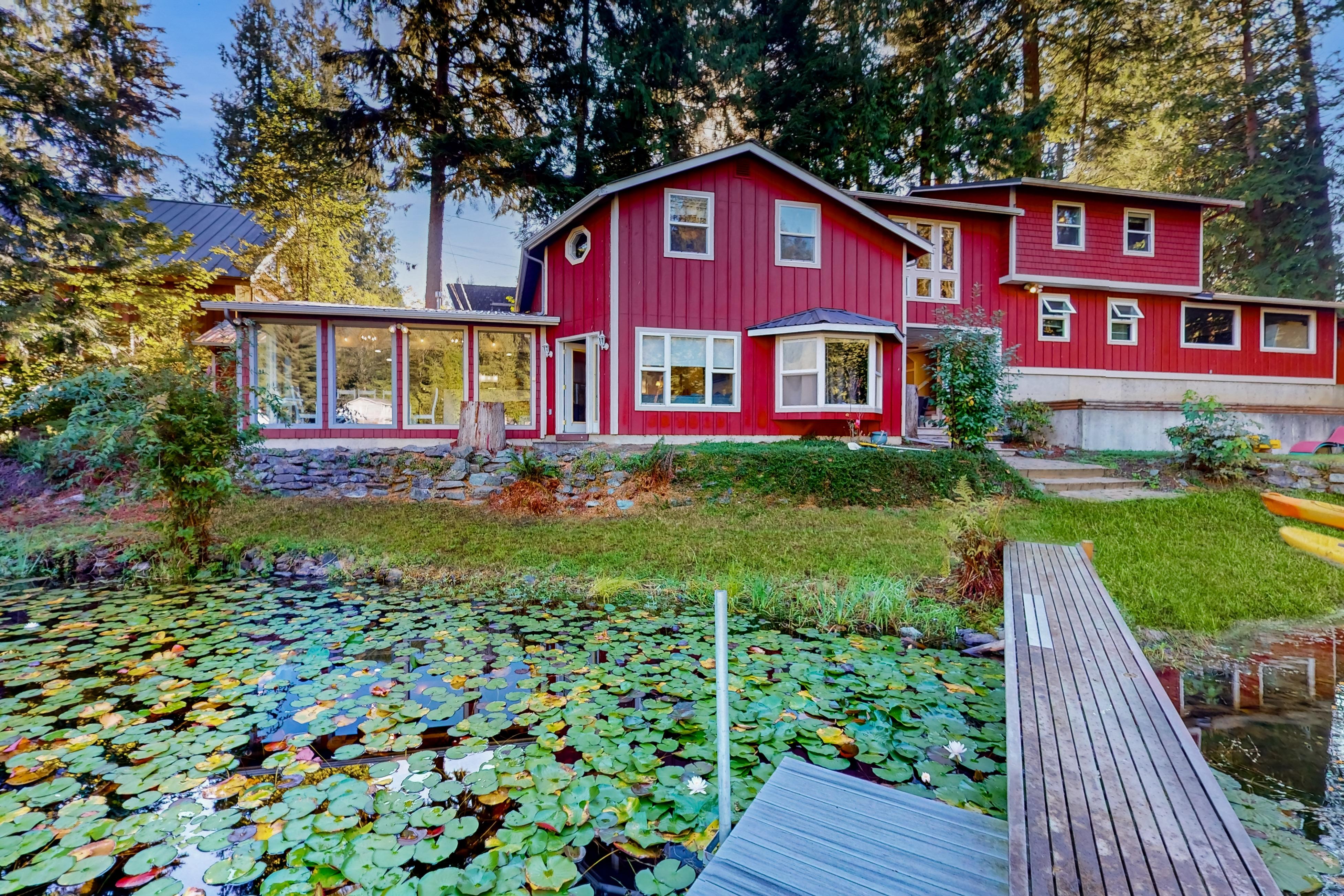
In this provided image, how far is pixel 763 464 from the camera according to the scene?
828 cm

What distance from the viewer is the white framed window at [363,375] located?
36.9ft

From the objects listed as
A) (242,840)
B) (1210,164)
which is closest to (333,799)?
(242,840)

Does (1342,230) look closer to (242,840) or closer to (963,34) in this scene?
(963,34)

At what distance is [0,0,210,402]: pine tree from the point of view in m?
9.36

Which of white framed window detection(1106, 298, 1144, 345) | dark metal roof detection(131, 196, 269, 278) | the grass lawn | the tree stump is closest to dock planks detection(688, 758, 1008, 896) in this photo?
the grass lawn

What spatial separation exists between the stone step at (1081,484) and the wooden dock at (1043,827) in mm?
7161

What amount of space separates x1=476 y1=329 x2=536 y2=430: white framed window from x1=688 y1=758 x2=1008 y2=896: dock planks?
36.3 ft

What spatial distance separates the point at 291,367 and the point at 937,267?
14.5 meters

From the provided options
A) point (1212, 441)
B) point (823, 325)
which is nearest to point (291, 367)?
point (823, 325)

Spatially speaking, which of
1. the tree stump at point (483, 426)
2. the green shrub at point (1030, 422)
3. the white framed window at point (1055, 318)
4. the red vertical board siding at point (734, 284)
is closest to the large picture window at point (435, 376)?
the red vertical board siding at point (734, 284)

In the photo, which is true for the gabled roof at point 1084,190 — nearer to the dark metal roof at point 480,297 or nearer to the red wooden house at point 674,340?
the red wooden house at point 674,340

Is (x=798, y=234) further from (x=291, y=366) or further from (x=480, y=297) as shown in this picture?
(x=480, y=297)

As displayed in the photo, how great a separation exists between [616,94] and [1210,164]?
18.7 metres

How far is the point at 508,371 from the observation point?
12.2 meters
